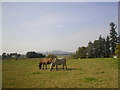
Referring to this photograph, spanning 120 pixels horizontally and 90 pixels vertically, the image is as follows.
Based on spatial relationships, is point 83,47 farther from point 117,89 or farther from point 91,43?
point 117,89

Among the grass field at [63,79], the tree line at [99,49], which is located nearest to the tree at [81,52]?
the tree line at [99,49]

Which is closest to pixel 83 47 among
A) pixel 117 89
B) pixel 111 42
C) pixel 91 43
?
pixel 91 43

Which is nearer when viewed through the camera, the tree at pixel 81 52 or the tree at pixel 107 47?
the tree at pixel 107 47

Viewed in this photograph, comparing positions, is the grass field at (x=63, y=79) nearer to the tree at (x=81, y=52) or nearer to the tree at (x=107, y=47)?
the tree at (x=81, y=52)

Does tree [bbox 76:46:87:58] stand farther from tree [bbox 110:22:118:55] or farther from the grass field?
the grass field

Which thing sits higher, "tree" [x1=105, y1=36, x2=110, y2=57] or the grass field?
"tree" [x1=105, y1=36, x2=110, y2=57]

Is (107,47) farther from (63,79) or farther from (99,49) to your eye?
(63,79)

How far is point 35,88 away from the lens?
973 centimetres

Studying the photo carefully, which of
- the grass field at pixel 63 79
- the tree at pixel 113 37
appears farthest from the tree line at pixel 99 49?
the grass field at pixel 63 79

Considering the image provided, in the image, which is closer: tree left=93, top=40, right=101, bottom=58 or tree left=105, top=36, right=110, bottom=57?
tree left=105, top=36, right=110, bottom=57

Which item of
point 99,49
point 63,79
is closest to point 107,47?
point 99,49

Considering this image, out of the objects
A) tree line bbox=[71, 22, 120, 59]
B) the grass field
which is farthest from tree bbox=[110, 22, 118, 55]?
the grass field

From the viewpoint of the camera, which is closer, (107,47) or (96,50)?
(107,47)

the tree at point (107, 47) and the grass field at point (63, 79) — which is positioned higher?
the tree at point (107, 47)
